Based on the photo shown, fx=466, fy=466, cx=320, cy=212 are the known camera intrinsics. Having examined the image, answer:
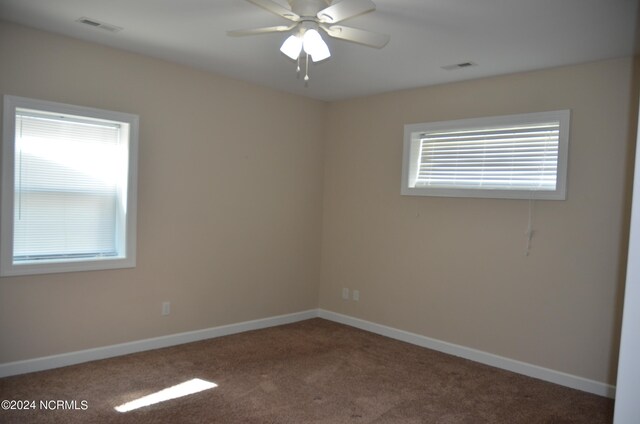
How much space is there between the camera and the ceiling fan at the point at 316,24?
8.05 feet

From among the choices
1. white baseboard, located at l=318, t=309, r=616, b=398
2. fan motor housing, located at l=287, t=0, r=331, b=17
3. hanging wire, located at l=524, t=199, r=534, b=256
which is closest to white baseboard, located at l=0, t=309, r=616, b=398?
white baseboard, located at l=318, t=309, r=616, b=398

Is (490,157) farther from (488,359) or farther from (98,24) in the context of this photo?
(98,24)

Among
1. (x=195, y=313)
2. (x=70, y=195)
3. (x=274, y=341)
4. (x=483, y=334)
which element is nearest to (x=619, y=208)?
(x=483, y=334)

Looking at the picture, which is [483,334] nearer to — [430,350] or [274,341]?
[430,350]

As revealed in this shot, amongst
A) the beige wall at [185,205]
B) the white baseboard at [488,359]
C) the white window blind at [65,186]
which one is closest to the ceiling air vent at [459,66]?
the beige wall at [185,205]

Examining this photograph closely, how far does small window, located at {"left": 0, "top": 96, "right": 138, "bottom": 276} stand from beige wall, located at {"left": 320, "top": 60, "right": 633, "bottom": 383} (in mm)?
2426

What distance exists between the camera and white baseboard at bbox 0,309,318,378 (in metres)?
3.49

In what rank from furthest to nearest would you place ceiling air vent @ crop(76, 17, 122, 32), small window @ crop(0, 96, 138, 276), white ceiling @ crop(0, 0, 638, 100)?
small window @ crop(0, 96, 138, 276) → ceiling air vent @ crop(76, 17, 122, 32) → white ceiling @ crop(0, 0, 638, 100)

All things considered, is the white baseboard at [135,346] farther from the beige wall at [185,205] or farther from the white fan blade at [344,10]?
the white fan blade at [344,10]

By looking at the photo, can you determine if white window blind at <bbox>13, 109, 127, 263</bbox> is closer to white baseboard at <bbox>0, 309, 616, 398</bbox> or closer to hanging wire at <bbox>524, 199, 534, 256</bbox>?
white baseboard at <bbox>0, 309, 616, 398</bbox>

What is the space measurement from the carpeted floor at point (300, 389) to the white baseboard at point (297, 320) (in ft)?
0.25

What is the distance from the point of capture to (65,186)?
12.2 feet

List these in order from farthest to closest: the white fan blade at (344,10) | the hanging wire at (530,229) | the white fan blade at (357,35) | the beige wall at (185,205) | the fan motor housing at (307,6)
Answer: the hanging wire at (530,229) < the beige wall at (185,205) < the white fan blade at (357,35) < the fan motor housing at (307,6) < the white fan blade at (344,10)

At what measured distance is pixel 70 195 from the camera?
12.3ft
